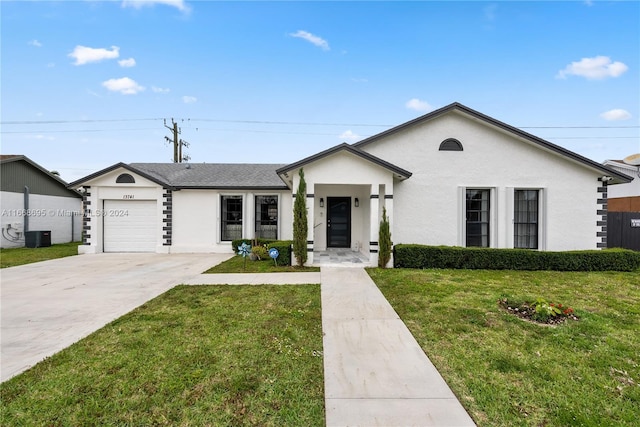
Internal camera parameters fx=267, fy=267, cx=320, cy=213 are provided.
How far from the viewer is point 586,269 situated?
857cm

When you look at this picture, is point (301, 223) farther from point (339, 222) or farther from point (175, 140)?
point (175, 140)

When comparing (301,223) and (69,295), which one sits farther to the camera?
(301,223)

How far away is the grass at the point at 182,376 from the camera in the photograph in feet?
7.61

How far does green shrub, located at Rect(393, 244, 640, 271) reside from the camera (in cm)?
851

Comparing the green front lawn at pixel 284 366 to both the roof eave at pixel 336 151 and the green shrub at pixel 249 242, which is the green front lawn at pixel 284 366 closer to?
the roof eave at pixel 336 151

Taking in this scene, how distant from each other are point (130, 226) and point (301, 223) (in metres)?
8.76

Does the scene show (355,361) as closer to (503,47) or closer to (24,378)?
(24,378)

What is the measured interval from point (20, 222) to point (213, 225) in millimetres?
11475

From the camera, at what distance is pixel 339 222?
1209 cm

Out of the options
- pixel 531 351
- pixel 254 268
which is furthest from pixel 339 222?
pixel 531 351

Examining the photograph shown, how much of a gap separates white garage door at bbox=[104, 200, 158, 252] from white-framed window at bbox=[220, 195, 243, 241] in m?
2.99

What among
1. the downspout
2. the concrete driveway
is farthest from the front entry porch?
the downspout

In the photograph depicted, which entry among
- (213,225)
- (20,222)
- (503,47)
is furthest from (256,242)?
(503,47)

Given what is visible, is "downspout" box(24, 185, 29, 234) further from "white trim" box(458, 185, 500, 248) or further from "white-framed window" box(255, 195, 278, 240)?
"white trim" box(458, 185, 500, 248)
